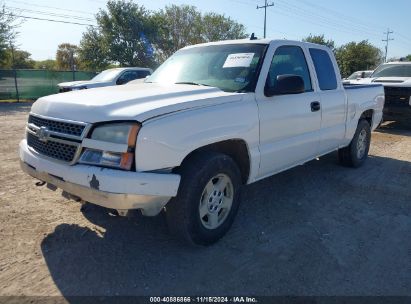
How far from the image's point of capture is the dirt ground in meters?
2.92

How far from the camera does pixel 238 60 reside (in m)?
4.07

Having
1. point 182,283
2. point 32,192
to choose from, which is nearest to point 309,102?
point 182,283

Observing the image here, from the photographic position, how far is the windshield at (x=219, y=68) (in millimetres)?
3902

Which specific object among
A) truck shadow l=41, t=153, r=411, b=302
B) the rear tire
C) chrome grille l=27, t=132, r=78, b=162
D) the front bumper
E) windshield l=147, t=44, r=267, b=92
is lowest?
truck shadow l=41, t=153, r=411, b=302

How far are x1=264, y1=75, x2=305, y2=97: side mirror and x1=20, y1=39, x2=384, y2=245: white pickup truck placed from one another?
1 centimetres

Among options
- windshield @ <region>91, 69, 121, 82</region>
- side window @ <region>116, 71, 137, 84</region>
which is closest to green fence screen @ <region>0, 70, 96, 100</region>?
windshield @ <region>91, 69, 121, 82</region>

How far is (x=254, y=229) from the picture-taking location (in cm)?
391

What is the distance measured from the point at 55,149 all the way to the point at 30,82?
19746 millimetres

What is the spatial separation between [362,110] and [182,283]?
4489mm

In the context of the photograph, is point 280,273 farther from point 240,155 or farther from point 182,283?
point 240,155

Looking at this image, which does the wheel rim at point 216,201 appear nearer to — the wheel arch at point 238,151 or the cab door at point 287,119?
the wheel arch at point 238,151

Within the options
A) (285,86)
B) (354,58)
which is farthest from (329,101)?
(354,58)

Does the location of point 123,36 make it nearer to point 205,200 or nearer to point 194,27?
point 194,27

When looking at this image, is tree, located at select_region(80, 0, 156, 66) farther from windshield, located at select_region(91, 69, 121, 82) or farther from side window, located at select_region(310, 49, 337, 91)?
side window, located at select_region(310, 49, 337, 91)
